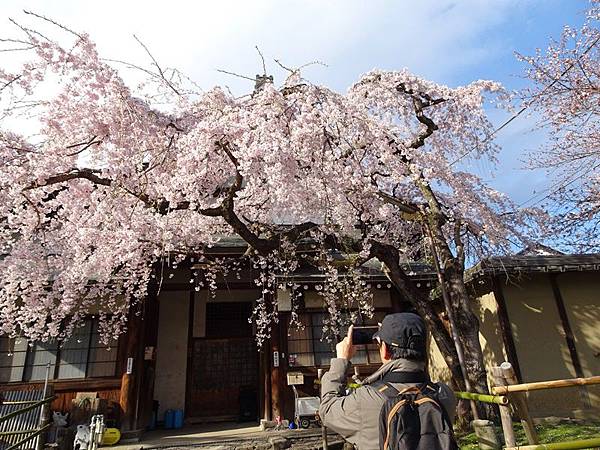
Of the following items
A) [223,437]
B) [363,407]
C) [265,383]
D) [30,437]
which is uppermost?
[363,407]

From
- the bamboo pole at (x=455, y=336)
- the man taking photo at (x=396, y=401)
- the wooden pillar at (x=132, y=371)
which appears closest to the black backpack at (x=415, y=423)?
the man taking photo at (x=396, y=401)

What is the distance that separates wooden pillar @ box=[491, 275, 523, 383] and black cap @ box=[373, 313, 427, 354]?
25.1ft

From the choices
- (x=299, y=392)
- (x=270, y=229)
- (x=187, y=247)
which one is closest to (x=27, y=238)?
(x=187, y=247)

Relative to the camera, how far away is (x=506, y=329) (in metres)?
8.13

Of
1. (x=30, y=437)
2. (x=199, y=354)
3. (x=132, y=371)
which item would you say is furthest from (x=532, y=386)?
(x=199, y=354)

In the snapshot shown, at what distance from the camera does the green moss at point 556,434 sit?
18.6 feet

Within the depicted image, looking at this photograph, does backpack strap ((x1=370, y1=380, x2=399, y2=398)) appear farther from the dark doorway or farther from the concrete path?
the dark doorway

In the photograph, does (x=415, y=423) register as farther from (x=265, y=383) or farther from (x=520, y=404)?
(x=265, y=383)

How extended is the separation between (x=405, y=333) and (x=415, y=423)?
378 mm

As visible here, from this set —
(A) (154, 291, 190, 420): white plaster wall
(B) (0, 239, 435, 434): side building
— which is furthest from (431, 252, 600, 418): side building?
(A) (154, 291, 190, 420): white plaster wall

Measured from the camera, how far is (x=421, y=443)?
146 centimetres

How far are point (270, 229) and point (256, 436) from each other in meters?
4.70

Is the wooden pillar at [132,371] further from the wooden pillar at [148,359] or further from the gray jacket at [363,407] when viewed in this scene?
the gray jacket at [363,407]

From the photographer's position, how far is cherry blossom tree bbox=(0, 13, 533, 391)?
18.7 ft
